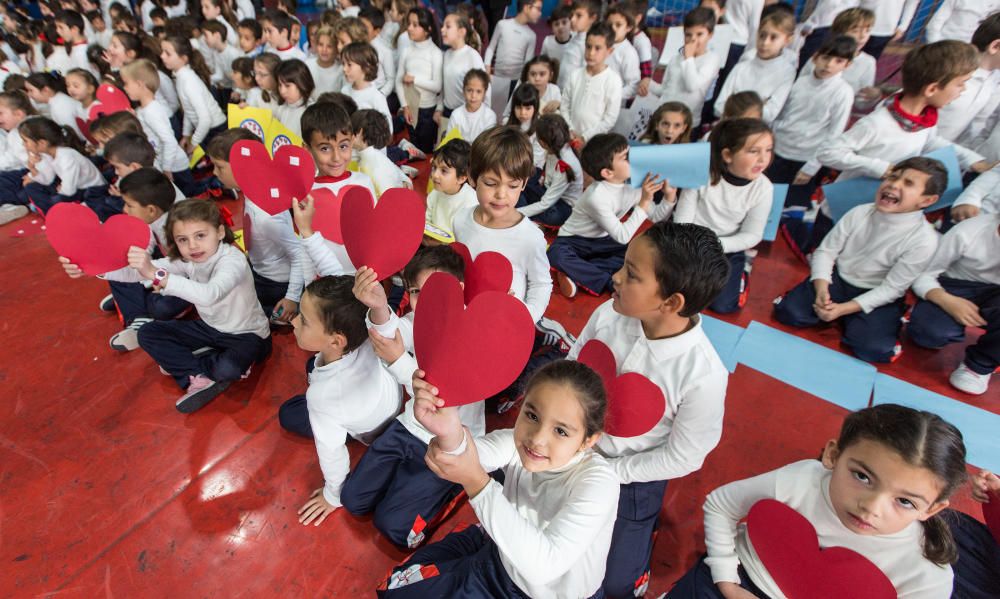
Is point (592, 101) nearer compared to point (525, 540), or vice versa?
point (525, 540)

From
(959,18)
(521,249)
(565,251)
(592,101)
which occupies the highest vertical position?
(959,18)

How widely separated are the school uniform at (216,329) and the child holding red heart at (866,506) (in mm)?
1826

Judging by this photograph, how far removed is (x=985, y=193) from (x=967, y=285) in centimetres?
48

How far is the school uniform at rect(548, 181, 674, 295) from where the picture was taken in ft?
8.01

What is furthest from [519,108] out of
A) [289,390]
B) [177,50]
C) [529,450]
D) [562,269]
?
[529,450]

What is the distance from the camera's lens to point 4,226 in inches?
128

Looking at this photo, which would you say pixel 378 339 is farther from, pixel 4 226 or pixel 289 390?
pixel 4 226

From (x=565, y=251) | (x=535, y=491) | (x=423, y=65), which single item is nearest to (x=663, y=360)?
(x=535, y=491)

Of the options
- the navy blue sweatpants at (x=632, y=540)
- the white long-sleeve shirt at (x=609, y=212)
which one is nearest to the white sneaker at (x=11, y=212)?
the white long-sleeve shirt at (x=609, y=212)

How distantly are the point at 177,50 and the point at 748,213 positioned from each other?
412 cm

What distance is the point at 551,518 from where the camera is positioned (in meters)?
1.04

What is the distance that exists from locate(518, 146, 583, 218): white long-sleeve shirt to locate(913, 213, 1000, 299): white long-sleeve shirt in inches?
71.4

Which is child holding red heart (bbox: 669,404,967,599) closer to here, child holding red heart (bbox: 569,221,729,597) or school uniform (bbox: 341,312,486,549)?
child holding red heart (bbox: 569,221,729,597)

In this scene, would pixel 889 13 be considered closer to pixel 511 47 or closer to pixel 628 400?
pixel 511 47
